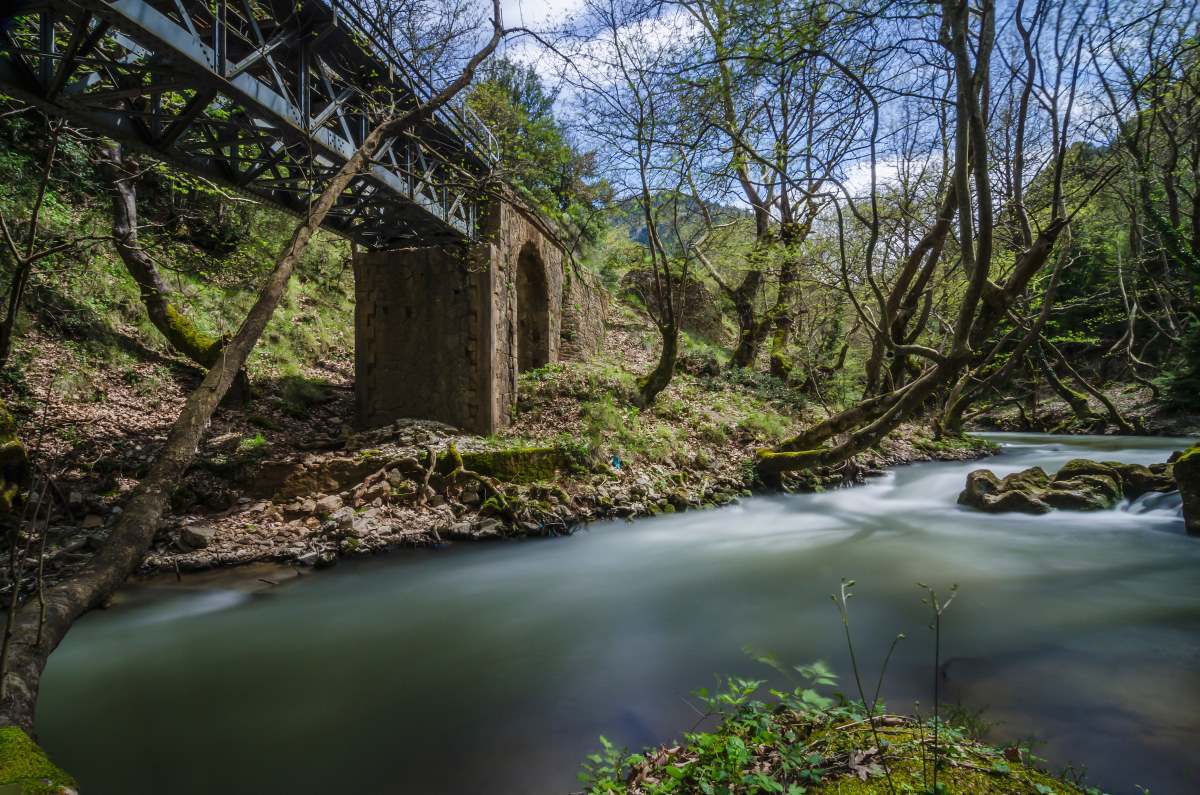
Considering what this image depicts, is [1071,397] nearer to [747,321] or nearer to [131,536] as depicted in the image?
[747,321]

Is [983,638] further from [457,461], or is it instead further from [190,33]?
[190,33]

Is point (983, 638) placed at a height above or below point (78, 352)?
below

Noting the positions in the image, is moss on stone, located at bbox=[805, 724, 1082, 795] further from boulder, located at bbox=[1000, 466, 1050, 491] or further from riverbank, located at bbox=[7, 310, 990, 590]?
boulder, located at bbox=[1000, 466, 1050, 491]

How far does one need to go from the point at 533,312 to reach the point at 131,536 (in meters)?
10.8

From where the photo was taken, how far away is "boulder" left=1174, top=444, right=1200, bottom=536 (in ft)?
20.8

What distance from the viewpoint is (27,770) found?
5.74 feet

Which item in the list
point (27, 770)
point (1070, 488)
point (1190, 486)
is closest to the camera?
point (27, 770)

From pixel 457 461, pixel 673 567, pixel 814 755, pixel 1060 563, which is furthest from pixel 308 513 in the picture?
pixel 1060 563

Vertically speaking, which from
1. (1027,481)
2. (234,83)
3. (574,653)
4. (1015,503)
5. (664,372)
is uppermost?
(234,83)

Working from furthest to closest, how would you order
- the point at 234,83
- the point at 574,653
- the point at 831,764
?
the point at 234,83 < the point at 574,653 < the point at 831,764

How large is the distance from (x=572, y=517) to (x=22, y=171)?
11499 millimetres

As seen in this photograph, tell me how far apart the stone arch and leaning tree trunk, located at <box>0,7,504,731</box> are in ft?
26.9

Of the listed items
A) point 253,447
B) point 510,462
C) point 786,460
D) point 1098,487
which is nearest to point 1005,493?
point 1098,487

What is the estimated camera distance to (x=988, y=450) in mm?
13648
